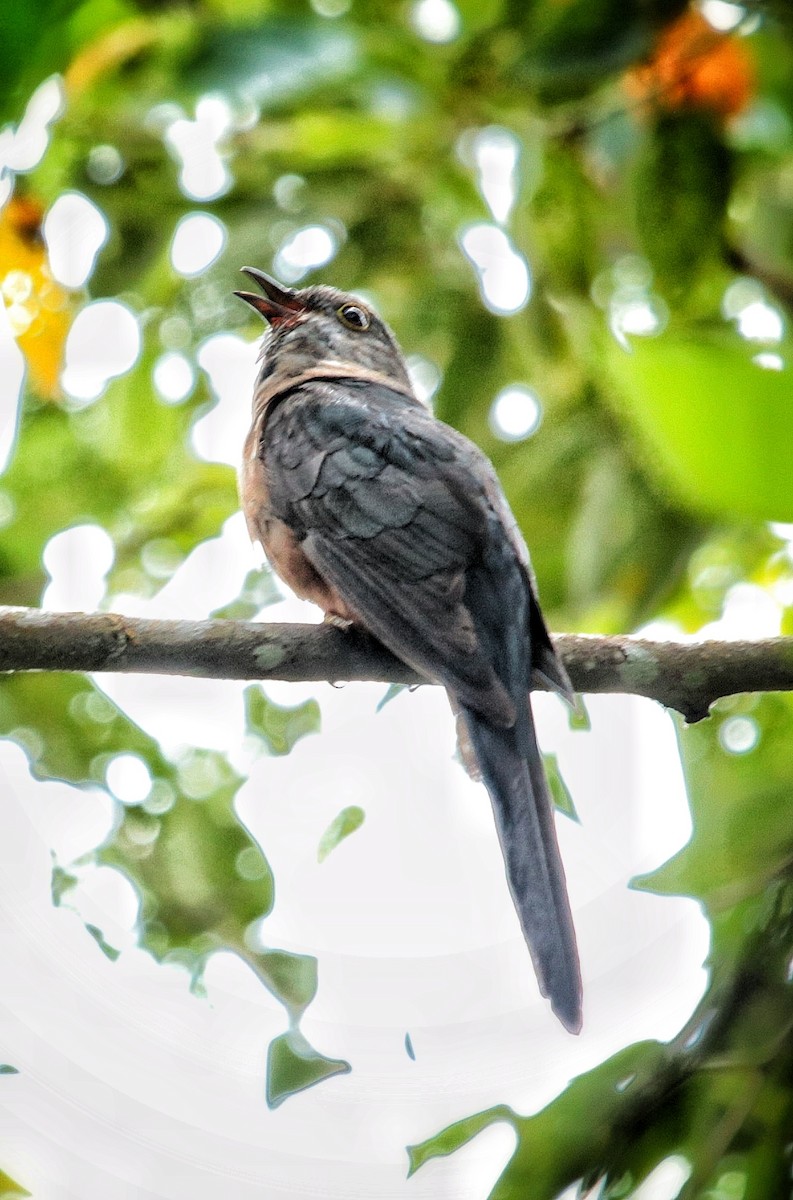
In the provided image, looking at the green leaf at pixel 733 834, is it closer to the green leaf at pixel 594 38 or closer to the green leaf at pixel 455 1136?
the green leaf at pixel 455 1136

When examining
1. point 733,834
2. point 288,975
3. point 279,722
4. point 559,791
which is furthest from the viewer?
point 279,722

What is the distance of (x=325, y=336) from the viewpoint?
4348mm

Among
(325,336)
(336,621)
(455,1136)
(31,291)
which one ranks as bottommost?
(455,1136)

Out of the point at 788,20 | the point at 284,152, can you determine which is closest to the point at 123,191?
the point at 284,152

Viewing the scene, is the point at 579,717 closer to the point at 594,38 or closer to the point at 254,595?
the point at 254,595

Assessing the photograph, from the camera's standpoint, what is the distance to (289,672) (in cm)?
262

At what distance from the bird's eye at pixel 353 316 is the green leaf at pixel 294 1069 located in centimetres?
272

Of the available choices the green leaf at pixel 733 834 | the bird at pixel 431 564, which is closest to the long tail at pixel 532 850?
the bird at pixel 431 564

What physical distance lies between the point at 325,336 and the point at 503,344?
3.91 ft

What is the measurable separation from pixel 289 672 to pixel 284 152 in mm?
1605

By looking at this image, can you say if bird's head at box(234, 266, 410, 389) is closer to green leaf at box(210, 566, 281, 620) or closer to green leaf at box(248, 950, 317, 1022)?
green leaf at box(210, 566, 281, 620)

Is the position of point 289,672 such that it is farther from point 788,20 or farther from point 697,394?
point 697,394

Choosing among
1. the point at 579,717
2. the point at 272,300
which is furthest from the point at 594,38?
the point at 272,300

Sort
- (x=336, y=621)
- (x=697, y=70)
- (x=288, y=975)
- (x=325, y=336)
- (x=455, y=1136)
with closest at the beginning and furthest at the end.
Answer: (x=455, y=1136)
(x=697, y=70)
(x=288, y=975)
(x=336, y=621)
(x=325, y=336)
